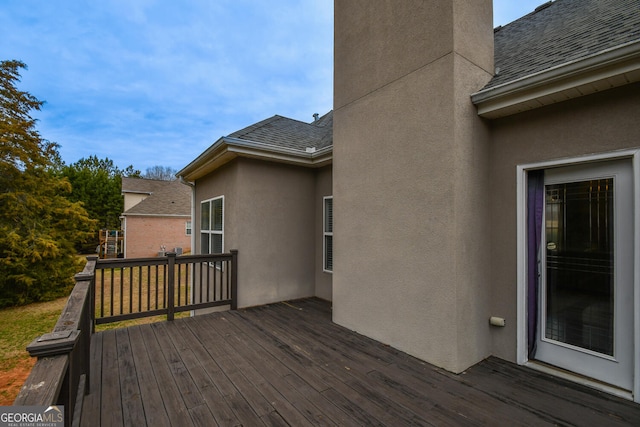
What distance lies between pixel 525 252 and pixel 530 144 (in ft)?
3.76

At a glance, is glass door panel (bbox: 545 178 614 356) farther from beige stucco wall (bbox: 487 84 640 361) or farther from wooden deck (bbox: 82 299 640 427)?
wooden deck (bbox: 82 299 640 427)

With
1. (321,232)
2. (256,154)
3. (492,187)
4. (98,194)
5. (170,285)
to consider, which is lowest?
(170,285)

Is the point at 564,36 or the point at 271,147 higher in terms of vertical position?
the point at 564,36

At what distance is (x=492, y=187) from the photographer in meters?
3.20

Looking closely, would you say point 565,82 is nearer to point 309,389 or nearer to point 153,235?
point 309,389

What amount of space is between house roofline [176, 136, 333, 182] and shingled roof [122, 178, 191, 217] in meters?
15.6

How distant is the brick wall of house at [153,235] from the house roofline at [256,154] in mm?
15570

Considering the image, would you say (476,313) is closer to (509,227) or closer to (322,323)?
(509,227)

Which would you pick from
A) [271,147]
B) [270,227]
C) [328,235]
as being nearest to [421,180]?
[328,235]

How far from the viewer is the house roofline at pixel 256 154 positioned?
15.5 ft

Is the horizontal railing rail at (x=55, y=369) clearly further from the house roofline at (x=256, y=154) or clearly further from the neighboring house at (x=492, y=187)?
the house roofline at (x=256, y=154)

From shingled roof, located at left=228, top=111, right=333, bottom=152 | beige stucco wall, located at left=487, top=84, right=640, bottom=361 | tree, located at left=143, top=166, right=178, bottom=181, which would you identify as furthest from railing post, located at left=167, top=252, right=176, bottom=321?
tree, located at left=143, top=166, right=178, bottom=181

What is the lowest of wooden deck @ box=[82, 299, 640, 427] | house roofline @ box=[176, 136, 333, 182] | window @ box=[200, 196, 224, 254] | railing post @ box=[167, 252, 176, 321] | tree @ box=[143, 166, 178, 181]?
wooden deck @ box=[82, 299, 640, 427]

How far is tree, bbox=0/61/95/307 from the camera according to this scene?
28.4 feet
